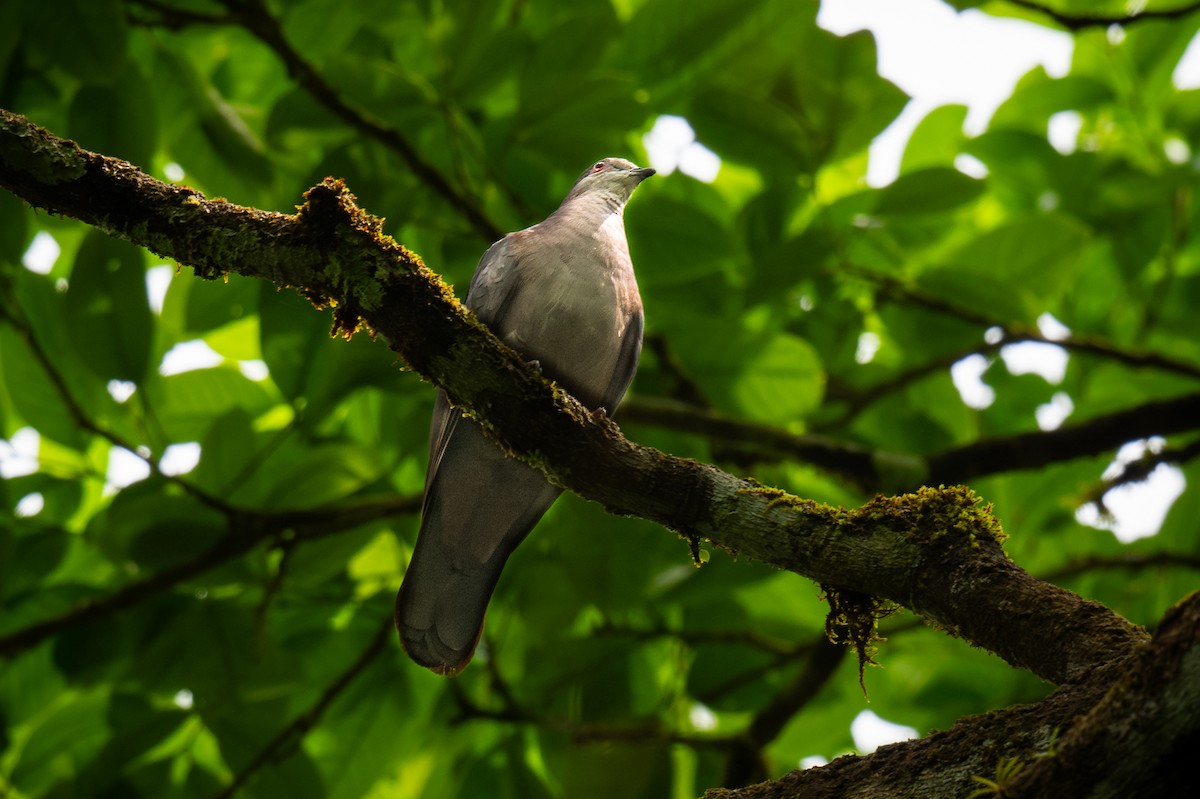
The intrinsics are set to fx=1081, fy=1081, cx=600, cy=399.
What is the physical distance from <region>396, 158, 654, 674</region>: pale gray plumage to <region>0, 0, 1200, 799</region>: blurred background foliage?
626mm

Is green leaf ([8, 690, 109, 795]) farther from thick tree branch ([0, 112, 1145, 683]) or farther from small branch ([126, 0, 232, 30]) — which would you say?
thick tree branch ([0, 112, 1145, 683])

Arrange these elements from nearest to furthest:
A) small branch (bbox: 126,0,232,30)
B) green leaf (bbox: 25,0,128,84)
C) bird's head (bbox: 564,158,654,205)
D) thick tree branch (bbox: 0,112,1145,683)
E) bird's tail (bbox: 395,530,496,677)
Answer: thick tree branch (bbox: 0,112,1145,683) < bird's tail (bbox: 395,530,496,677) < green leaf (bbox: 25,0,128,84) < bird's head (bbox: 564,158,654,205) < small branch (bbox: 126,0,232,30)

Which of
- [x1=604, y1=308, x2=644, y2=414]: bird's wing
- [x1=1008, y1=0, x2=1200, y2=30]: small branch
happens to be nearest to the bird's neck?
[x1=604, y1=308, x2=644, y2=414]: bird's wing

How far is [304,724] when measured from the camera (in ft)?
15.2

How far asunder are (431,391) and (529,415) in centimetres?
206

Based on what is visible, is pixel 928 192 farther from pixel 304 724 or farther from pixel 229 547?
pixel 304 724

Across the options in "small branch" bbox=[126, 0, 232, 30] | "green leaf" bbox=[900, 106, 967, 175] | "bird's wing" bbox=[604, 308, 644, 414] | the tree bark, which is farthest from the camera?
"green leaf" bbox=[900, 106, 967, 175]

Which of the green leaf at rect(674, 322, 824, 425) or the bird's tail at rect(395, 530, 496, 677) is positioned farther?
the green leaf at rect(674, 322, 824, 425)

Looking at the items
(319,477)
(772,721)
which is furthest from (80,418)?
(772,721)

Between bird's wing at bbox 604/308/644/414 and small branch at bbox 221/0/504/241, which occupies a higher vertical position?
small branch at bbox 221/0/504/241

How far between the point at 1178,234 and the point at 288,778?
520 centimetres

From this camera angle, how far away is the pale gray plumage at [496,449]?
3.60 meters

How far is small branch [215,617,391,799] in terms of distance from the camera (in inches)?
179

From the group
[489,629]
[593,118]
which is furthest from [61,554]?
[593,118]
